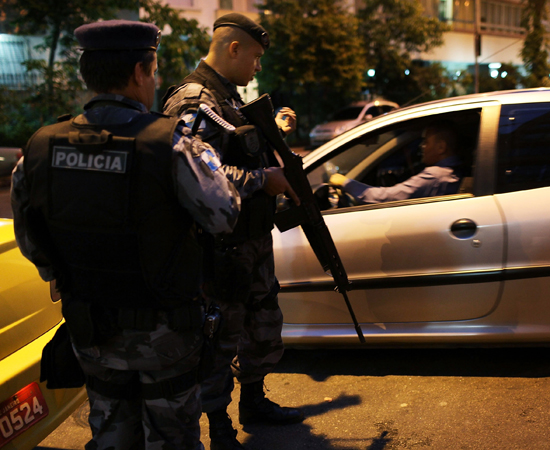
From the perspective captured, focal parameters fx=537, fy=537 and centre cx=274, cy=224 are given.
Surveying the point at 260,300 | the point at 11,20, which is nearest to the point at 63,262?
the point at 260,300

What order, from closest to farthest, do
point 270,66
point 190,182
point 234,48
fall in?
point 190,182 → point 234,48 → point 270,66

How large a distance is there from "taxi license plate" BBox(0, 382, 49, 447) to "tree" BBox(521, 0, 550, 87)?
63.8 ft

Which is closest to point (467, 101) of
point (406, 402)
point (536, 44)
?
point (406, 402)

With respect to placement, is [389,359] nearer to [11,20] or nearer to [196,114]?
[196,114]

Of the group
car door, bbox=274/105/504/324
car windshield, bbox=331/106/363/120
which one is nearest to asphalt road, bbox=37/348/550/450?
car door, bbox=274/105/504/324

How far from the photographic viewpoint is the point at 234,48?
2193 mm

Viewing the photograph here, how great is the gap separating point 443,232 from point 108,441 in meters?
1.81

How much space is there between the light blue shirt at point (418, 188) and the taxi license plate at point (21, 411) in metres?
1.83

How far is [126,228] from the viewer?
56.8 inches

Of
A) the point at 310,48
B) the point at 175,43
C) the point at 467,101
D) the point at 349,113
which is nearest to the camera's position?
the point at 467,101

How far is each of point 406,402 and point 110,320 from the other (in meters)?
1.68

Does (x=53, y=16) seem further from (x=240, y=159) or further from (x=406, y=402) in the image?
(x=406, y=402)

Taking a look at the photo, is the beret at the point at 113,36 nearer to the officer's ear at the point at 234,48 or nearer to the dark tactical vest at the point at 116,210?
the dark tactical vest at the point at 116,210

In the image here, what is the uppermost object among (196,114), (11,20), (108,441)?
(11,20)
